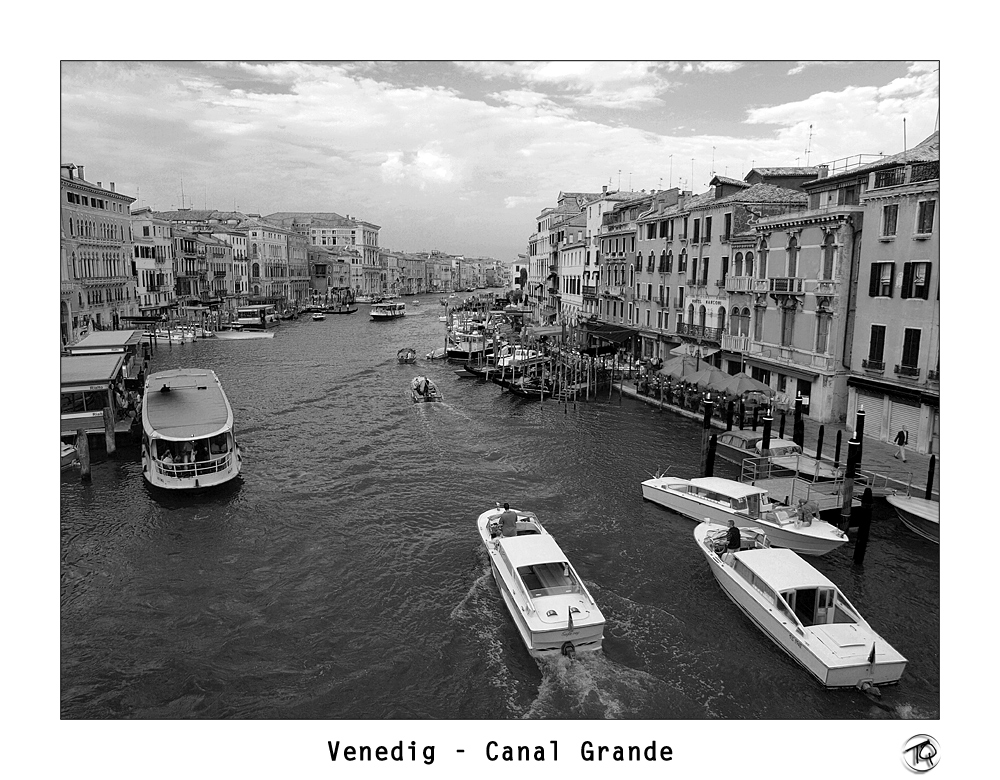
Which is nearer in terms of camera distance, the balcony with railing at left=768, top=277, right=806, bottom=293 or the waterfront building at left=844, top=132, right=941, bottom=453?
the waterfront building at left=844, top=132, right=941, bottom=453

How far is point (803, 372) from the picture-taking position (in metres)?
24.8

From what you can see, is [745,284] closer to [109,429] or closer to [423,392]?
[423,392]

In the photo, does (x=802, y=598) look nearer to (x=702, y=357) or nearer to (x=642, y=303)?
(x=702, y=357)

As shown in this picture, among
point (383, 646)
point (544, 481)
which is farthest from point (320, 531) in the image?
point (544, 481)

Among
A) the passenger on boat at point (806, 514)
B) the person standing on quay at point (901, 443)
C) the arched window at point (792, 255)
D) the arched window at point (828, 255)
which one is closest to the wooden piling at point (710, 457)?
the passenger on boat at point (806, 514)

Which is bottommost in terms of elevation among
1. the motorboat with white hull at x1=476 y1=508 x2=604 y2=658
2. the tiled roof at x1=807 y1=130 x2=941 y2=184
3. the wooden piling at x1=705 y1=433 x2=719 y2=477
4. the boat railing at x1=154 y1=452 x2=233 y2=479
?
the motorboat with white hull at x1=476 y1=508 x2=604 y2=658

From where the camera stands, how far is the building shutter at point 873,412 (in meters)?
21.5

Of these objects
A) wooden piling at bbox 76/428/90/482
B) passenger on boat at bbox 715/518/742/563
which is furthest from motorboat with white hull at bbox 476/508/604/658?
A: wooden piling at bbox 76/428/90/482

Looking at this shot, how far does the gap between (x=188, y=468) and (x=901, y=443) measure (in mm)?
19524

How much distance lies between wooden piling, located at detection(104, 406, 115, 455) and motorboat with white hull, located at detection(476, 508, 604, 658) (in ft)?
47.5

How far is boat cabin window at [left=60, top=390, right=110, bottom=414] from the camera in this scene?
75.7 feet

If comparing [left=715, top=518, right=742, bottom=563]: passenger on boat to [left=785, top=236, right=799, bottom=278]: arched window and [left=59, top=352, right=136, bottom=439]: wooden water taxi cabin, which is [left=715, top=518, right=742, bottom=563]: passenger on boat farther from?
[left=59, top=352, right=136, bottom=439]: wooden water taxi cabin

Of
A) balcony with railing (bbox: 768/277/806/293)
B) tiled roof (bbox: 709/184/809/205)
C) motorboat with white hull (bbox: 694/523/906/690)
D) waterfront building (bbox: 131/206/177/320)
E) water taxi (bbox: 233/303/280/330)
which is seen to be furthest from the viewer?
water taxi (bbox: 233/303/280/330)

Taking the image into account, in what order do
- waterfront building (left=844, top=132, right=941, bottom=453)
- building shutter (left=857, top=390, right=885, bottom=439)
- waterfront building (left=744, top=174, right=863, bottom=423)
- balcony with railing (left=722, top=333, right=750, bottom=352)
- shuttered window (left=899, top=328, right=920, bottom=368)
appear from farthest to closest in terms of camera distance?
balcony with railing (left=722, top=333, right=750, bottom=352)
waterfront building (left=744, top=174, right=863, bottom=423)
building shutter (left=857, top=390, right=885, bottom=439)
shuttered window (left=899, top=328, right=920, bottom=368)
waterfront building (left=844, top=132, right=941, bottom=453)
